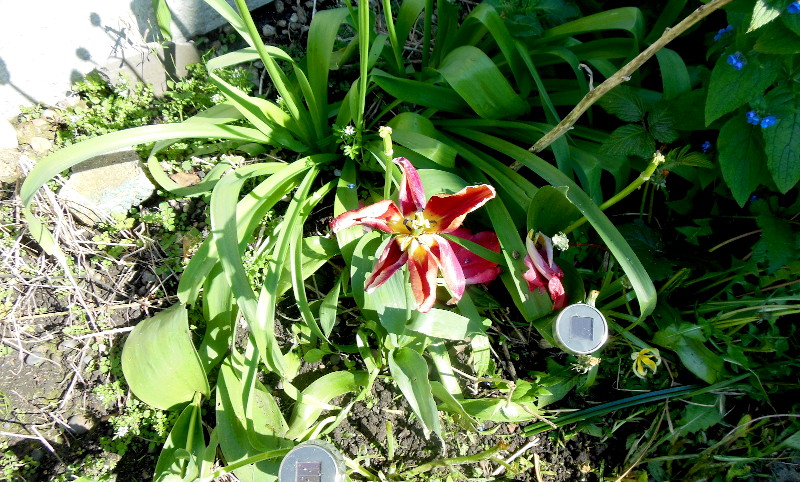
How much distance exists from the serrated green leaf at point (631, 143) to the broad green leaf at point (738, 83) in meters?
0.21

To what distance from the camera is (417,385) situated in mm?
1410

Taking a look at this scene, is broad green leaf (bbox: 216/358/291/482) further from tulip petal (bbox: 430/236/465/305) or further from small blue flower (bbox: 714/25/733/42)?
small blue flower (bbox: 714/25/733/42)

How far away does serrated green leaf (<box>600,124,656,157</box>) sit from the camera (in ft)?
4.76

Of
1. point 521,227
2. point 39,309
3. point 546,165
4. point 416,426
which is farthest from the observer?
point 39,309

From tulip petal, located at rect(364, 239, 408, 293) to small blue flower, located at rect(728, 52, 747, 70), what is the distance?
2.75ft

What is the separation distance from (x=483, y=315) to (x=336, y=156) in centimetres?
70

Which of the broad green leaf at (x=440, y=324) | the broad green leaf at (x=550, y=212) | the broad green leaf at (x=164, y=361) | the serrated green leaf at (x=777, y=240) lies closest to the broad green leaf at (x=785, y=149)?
the serrated green leaf at (x=777, y=240)

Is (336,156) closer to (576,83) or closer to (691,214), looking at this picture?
(576,83)

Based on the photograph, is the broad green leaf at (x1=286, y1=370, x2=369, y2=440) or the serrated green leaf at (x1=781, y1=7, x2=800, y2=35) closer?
the serrated green leaf at (x1=781, y1=7, x2=800, y2=35)

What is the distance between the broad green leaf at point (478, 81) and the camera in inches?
59.3

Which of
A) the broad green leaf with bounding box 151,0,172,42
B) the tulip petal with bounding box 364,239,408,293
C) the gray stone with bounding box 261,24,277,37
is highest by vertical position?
the broad green leaf with bounding box 151,0,172,42

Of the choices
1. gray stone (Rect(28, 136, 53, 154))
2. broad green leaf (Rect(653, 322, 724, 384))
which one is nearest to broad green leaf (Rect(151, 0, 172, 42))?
gray stone (Rect(28, 136, 53, 154))

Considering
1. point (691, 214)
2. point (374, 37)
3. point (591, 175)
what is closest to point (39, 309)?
point (374, 37)

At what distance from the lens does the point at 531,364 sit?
1755 millimetres
